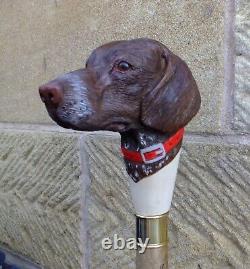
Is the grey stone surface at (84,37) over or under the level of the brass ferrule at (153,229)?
over

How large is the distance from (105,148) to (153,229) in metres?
0.46

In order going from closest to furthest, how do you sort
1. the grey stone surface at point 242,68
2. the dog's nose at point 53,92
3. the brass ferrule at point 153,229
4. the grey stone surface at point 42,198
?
1. the dog's nose at point 53,92
2. the brass ferrule at point 153,229
3. the grey stone surface at point 242,68
4. the grey stone surface at point 42,198

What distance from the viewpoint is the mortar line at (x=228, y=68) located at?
89 cm

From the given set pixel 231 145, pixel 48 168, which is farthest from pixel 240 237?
pixel 48 168

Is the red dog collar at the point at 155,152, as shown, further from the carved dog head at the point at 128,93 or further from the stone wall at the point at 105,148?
the stone wall at the point at 105,148

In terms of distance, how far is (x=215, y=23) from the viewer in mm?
905

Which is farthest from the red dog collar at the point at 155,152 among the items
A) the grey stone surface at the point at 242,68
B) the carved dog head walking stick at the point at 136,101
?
the grey stone surface at the point at 242,68

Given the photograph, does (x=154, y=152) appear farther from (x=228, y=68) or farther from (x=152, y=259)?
(x=228, y=68)

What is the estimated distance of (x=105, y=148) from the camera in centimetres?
111

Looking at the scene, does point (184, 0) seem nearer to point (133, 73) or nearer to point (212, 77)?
point (212, 77)

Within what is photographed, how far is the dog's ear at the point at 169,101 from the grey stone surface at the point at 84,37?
335 mm

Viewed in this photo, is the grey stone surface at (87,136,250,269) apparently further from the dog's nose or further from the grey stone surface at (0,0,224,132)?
the dog's nose

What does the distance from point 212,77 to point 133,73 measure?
391mm

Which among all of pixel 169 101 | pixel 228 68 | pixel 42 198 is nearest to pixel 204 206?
pixel 228 68
